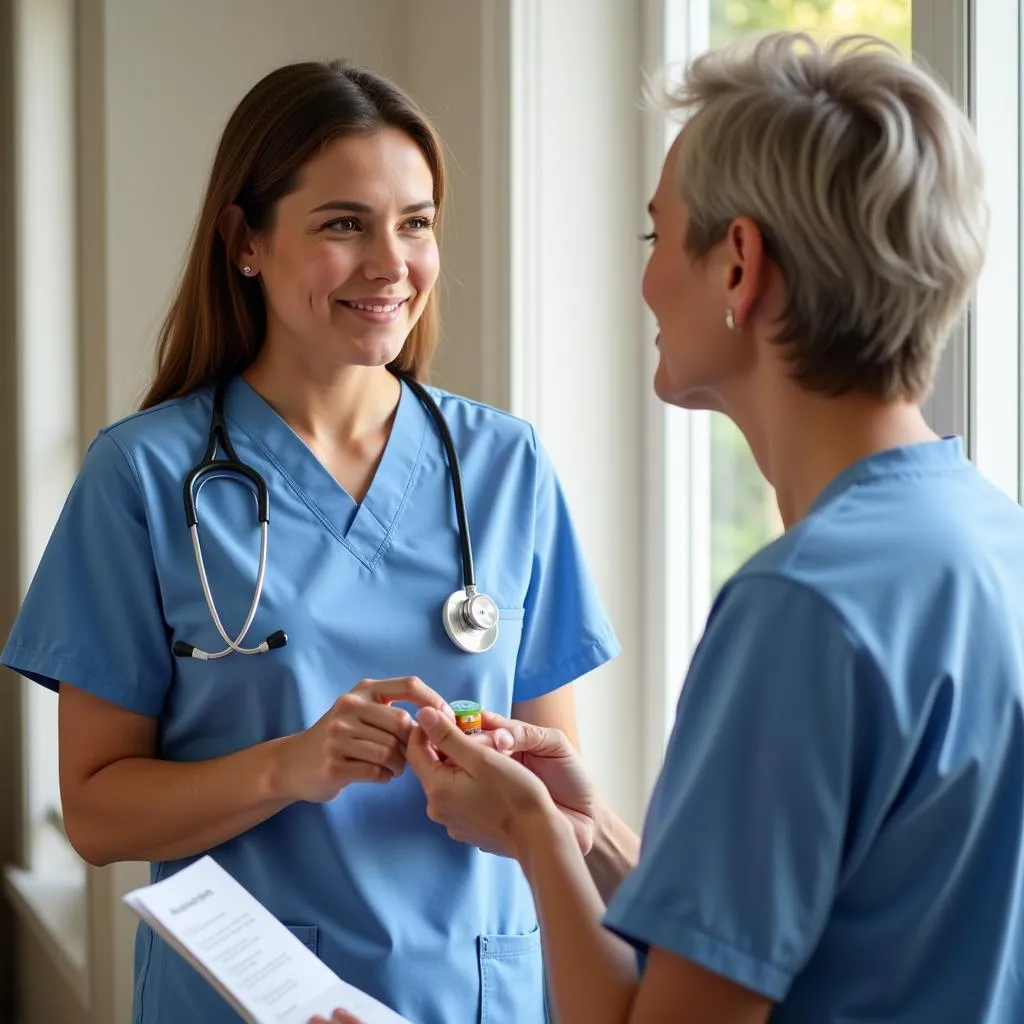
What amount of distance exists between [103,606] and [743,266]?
83 cm


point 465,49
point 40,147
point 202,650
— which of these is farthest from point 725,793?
point 40,147

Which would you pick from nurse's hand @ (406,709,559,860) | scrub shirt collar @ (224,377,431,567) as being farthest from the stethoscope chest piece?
nurse's hand @ (406,709,559,860)

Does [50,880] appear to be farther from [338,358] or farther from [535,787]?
[535,787]

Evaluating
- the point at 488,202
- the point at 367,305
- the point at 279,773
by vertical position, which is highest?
the point at 488,202

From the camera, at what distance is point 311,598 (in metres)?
1.38

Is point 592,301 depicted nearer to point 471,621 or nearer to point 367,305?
point 367,305

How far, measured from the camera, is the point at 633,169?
2066 millimetres

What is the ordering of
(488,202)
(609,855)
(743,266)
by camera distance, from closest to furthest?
(743,266)
(609,855)
(488,202)

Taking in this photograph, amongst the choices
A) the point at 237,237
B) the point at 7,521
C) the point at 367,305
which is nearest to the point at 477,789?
the point at 367,305

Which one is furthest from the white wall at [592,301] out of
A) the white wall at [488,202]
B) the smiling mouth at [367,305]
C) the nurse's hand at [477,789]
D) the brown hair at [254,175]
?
the nurse's hand at [477,789]

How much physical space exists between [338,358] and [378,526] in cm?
19

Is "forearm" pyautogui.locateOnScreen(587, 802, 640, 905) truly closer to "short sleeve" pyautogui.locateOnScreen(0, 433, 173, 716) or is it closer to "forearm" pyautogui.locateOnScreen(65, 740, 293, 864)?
"forearm" pyautogui.locateOnScreen(65, 740, 293, 864)

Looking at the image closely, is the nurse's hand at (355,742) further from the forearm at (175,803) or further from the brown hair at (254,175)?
the brown hair at (254,175)

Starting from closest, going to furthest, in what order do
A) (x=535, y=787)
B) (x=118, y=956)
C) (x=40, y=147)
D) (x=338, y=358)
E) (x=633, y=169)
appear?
(x=535, y=787)
(x=338, y=358)
(x=633, y=169)
(x=118, y=956)
(x=40, y=147)
